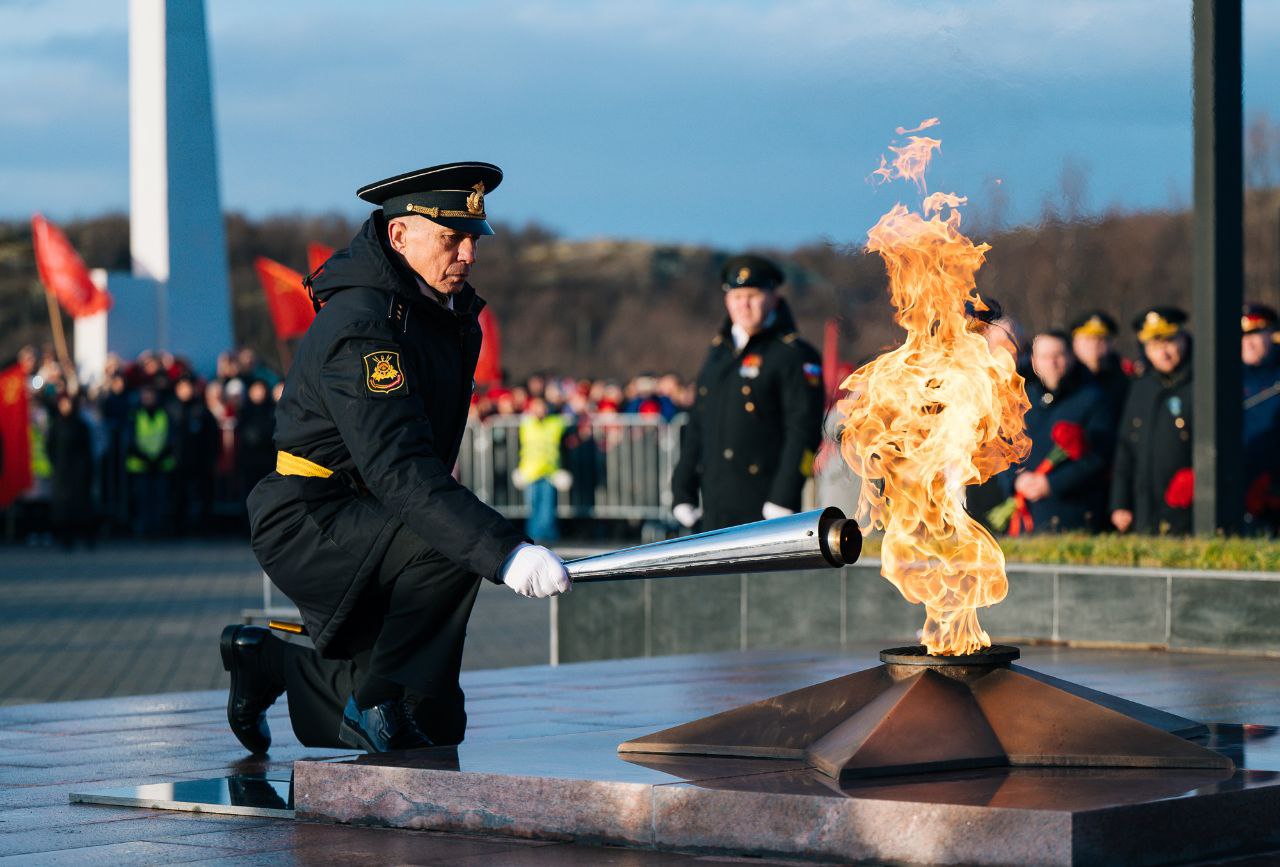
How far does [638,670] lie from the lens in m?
8.74

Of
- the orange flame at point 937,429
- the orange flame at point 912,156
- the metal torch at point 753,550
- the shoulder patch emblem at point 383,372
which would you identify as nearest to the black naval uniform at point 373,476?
the shoulder patch emblem at point 383,372

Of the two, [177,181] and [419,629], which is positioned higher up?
[177,181]

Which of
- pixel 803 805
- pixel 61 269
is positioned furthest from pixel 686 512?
pixel 61 269

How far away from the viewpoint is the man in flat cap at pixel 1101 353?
37.6ft

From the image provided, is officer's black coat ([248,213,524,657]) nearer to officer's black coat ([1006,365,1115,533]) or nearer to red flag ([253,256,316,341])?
officer's black coat ([1006,365,1115,533])

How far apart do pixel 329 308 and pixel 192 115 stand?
2278 cm

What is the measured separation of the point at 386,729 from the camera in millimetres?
5770

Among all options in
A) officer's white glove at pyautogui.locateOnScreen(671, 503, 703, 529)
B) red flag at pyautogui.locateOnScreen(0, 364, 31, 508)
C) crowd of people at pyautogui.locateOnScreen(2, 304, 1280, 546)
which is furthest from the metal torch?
red flag at pyautogui.locateOnScreen(0, 364, 31, 508)

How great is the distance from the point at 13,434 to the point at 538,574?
18.9m

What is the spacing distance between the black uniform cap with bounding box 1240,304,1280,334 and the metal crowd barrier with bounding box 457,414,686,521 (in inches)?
416

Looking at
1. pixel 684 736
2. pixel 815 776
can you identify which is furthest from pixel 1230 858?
pixel 684 736

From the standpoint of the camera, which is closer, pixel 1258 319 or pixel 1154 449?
pixel 1154 449

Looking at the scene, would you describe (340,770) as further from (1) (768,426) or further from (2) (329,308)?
(1) (768,426)

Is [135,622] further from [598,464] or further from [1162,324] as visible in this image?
[598,464]
